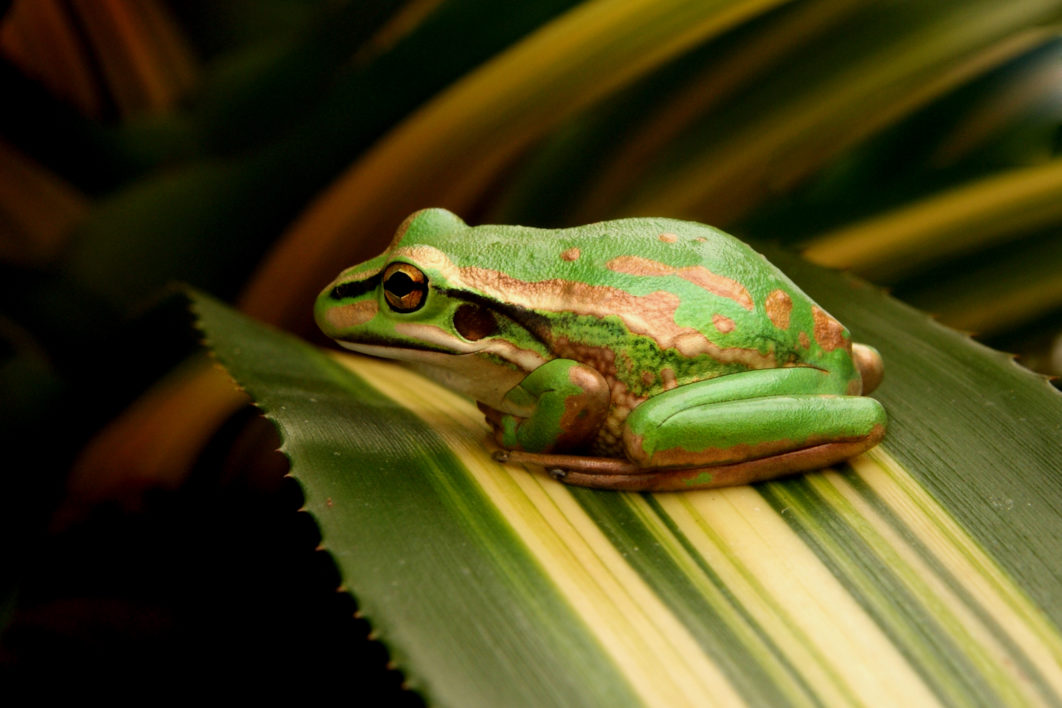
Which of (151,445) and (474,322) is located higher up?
(151,445)

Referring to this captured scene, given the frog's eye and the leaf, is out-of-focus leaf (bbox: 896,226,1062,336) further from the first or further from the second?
the frog's eye

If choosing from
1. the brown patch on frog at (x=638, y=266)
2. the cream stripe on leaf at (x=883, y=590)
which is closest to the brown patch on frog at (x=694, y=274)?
the brown patch on frog at (x=638, y=266)

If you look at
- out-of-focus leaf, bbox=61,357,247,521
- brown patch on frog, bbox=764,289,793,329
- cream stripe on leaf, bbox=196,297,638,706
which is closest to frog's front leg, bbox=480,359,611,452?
cream stripe on leaf, bbox=196,297,638,706

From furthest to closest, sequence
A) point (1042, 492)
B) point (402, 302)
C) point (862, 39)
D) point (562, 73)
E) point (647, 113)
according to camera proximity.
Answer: point (647, 113)
point (862, 39)
point (562, 73)
point (402, 302)
point (1042, 492)

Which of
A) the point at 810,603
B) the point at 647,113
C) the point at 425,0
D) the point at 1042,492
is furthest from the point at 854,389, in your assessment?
the point at 425,0

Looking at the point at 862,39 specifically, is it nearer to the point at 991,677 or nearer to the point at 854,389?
the point at 854,389

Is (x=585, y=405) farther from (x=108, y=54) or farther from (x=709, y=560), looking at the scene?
(x=108, y=54)

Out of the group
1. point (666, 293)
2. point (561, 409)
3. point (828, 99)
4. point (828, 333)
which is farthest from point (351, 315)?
point (828, 99)
